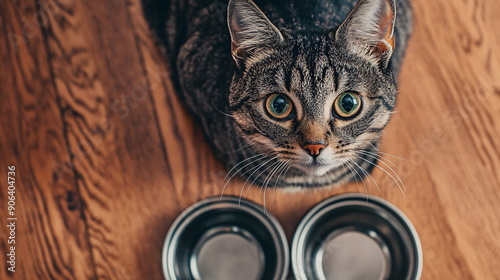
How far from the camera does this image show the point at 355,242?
101 cm

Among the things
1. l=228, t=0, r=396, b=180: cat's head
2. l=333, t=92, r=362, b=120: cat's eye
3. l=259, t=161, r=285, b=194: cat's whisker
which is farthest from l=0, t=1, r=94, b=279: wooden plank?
l=333, t=92, r=362, b=120: cat's eye

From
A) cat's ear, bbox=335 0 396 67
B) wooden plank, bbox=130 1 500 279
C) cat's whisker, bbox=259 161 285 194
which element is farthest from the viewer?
wooden plank, bbox=130 1 500 279

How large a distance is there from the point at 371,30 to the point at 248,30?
0.21 m

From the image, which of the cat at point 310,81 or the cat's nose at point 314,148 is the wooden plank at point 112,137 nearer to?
the cat at point 310,81

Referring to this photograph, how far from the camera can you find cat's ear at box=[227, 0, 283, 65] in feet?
2.31

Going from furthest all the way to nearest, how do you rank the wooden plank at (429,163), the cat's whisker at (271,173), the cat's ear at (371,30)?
the wooden plank at (429,163)
the cat's whisker at (271,173)
the cat's ear at (371,30)

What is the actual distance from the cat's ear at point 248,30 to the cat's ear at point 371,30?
12 centimetres

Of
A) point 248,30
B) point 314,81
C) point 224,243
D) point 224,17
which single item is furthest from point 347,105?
point 224,243

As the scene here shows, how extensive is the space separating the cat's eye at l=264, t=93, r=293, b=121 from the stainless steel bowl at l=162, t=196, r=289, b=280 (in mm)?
273

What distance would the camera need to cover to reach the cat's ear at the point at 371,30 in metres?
0.68

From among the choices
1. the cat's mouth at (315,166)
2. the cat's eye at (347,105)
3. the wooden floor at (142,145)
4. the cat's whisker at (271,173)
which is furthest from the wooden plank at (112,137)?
the cat's eye at (347,105)

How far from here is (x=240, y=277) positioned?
3.32 ft

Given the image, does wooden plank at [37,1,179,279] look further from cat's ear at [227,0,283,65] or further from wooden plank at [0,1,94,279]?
cat's ear at [227,0,283,65]

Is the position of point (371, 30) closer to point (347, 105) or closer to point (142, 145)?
point (347, 105)
